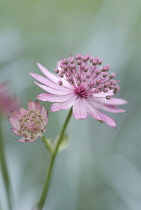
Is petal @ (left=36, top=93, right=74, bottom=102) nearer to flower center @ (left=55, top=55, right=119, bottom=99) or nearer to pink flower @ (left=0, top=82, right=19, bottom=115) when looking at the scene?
flower center @ (left=55, top=55, right=119, bottom=99)

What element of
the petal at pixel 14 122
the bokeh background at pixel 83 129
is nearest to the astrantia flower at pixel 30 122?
the petal at pixel 14 122

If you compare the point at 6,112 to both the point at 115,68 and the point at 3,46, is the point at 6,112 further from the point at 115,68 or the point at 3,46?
the point at 3,46

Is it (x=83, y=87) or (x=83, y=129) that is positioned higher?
(x=83, y=87)

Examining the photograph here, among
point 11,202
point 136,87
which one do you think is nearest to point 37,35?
point 136,87

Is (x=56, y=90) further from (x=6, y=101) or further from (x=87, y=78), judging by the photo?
(x=6, y=101)

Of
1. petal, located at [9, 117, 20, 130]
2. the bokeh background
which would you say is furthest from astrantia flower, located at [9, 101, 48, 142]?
the bokeh background

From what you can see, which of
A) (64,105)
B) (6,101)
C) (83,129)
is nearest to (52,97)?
(64,105)

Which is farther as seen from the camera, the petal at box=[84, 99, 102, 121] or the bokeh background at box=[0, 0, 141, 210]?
the bokeh background at box=[0, 0, 141, 210]

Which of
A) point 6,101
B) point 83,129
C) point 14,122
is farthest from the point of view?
point 83,129
